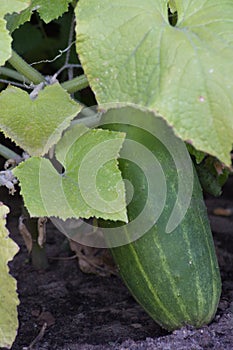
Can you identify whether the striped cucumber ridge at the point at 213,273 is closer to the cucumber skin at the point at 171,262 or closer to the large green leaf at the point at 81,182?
the cucumber skin at the point at 171,262

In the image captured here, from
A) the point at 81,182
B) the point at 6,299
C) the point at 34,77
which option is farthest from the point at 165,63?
the point at 6,299

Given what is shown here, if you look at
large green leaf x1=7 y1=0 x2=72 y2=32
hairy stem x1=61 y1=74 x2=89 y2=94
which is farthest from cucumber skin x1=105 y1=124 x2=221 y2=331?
large green leaf x1=7 y1=0 x2=72 y2=32

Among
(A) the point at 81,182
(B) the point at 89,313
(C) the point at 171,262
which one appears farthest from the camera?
(B) the point at 89,313

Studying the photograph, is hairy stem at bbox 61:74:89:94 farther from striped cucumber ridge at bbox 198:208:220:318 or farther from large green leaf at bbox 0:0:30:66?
striped cucumber ridge at bbox 198:208:220:318

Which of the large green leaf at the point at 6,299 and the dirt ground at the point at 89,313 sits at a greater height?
the large green leaf at the point at 6,299

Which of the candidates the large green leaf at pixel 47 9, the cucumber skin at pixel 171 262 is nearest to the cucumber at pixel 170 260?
the cucumber skin at pixel 171 262

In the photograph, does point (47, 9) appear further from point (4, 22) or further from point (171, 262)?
point (171, 262)
